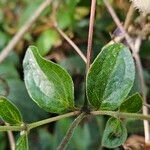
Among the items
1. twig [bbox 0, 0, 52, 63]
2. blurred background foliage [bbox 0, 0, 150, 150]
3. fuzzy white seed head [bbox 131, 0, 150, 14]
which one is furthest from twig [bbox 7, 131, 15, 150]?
fuzzy white seed head [bbox 131, 0, 150, 14]

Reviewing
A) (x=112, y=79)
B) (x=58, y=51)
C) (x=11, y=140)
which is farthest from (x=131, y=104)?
(x=58, y=51)

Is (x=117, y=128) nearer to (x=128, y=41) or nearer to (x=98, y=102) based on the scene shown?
(x=98, y=102)

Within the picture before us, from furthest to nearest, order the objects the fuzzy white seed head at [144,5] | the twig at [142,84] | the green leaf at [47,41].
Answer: the green leaf at [47,41], the twig at [142,84], the fuzzy white seed head at [144,5]

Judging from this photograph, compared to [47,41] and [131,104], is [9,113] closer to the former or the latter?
[131,104]

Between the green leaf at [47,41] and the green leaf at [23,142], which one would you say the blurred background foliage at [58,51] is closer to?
the green leaf at [47,41]

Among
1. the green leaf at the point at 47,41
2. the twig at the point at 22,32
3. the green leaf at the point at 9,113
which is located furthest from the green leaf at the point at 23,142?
the green leaf at the point at 47,41

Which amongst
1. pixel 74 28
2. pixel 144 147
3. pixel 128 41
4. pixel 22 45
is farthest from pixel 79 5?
pixel 144 147

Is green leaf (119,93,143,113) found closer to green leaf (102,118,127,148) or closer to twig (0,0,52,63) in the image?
green leaf (102,118,127,148)
